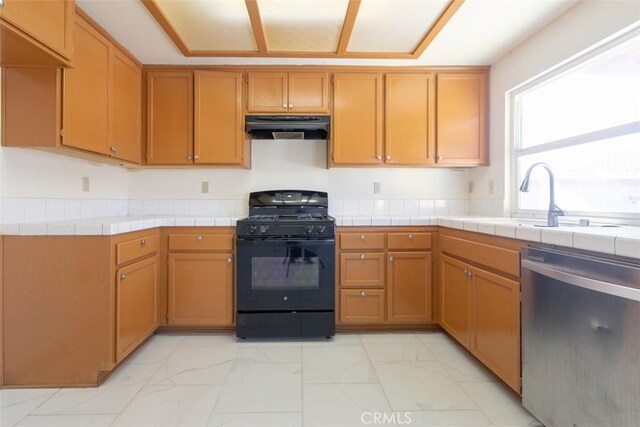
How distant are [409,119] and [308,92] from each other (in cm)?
90

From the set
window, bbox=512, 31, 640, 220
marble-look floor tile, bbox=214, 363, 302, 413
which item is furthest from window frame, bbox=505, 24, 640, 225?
marble-look floor tile, bbox=214, 363, 302, 413

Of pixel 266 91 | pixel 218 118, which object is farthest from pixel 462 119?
pixel 218 118

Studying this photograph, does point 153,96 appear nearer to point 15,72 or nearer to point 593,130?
point 15,72

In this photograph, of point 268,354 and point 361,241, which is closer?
point 268,354

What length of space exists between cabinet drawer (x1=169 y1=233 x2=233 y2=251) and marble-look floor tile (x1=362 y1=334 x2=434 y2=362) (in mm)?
1262

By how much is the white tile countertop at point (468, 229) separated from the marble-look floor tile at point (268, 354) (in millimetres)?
916

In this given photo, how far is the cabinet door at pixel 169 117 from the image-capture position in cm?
257

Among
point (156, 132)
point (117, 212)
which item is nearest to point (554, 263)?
point (156, 132)

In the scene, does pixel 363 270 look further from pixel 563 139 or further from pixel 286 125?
pixel 563 139

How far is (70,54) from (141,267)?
4.23ft

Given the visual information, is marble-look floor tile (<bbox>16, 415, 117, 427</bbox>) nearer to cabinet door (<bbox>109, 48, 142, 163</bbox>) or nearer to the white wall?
cabinet door (<bbox>109, 48, 142, 163</bbox>)

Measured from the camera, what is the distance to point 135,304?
78.3 inches

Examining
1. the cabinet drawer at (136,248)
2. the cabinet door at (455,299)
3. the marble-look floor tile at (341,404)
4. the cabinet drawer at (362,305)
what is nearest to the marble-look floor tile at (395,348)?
the cabinet drawer at (362,305)

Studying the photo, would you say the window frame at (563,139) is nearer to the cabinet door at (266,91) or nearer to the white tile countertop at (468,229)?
the white tile countertop at (468,229)
